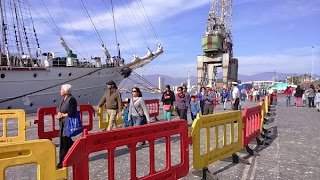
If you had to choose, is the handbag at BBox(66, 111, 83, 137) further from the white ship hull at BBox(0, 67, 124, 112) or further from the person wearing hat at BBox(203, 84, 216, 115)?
the white ship hull at BBox(0, 67, 124, 112)

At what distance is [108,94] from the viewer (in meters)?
7.74

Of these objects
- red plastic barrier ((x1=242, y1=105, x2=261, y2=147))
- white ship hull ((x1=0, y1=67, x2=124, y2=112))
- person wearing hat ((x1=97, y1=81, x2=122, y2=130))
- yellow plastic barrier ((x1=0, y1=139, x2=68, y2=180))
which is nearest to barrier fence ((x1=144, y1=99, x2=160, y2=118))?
person wearing hat ((x1=97, y1=81, x2=122, y2=130))

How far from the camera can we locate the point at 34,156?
96.3 inches

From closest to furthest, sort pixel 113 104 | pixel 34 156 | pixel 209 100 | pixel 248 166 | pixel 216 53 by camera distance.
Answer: pixel 34 156 < pixel 248 166 < pixel 113 104 < pixel 209 100 < pixel 216 53

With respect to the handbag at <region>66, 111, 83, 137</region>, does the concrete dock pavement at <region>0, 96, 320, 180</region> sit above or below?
below

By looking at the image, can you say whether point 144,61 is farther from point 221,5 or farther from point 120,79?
point 221,5

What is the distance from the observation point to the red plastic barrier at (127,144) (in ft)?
9.00

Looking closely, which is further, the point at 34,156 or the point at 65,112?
the point at 65,112

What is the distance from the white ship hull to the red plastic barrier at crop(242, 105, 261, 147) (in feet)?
50.9

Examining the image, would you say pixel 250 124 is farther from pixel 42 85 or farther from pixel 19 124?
pixel 42 85

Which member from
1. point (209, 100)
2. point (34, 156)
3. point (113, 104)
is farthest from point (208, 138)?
point (209, 100)

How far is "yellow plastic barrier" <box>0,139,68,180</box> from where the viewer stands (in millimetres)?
2285

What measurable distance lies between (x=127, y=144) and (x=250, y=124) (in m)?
4.16

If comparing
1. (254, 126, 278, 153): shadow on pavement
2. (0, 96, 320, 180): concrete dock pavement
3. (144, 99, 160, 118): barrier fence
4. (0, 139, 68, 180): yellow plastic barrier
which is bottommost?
(0, 96, 320, 180): concrete dock pavement
